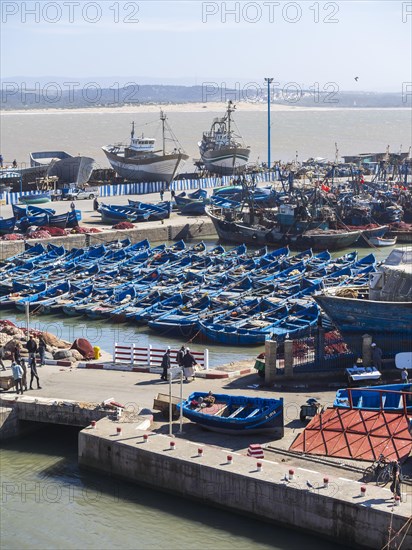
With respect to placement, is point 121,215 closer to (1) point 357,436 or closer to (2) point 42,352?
(2) point 42,352

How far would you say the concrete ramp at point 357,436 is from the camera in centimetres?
2103

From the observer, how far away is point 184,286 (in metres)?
40.6

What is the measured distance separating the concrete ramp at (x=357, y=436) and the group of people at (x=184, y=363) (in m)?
4.36

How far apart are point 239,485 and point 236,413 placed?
300cm

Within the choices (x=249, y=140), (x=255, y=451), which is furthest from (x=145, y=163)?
(x=249, y=140)

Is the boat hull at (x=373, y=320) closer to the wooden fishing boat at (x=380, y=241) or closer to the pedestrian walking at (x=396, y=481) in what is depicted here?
the pedestrian walking at (x=396, y=481)

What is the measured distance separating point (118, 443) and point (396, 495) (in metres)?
5.93

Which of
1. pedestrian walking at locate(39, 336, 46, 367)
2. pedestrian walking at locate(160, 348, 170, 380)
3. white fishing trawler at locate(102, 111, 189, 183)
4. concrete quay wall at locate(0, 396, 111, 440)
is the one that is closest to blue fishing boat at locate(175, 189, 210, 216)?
white fishing trawler at locate(102, 111, 189, 183)

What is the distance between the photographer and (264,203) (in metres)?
58.9

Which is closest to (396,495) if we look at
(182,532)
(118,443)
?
(182,532)

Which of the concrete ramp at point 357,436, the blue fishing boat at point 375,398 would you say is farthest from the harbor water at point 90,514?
the blue fishing boat at point 375,398

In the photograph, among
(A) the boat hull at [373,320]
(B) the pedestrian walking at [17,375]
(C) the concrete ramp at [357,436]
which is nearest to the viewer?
(C) the concrete ramp at [357,436]

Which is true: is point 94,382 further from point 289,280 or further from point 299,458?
point 289,280

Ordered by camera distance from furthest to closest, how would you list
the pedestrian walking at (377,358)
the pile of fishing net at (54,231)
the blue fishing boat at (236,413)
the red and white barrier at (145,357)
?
the pile of fishing net at (54,231) → the red and white barrier at (145,357) → the pedestrian walking at (377,358) → the blue fishing boat at (236,413)
